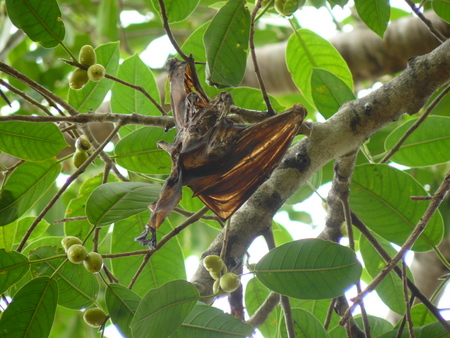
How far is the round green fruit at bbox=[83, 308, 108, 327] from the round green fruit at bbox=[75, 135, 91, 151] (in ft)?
1.04

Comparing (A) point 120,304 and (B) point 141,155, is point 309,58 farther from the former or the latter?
(A) point 120,304

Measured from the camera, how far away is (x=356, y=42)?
186 cm

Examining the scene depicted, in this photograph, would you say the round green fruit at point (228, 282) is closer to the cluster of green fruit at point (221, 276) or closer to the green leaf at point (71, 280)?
the cluster of green fruit at point (221, 276)

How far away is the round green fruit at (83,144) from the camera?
1022 mm

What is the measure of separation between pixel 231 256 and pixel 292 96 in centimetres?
147

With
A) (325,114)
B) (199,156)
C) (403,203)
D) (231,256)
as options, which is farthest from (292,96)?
(199,156)

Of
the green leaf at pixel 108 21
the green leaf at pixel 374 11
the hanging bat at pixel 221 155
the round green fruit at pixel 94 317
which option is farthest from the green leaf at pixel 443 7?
the green leaf at pixel 108 21

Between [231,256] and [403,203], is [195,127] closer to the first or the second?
[231,256]

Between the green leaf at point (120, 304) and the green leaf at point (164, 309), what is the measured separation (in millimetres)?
108

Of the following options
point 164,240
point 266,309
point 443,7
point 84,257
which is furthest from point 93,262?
point 443,7

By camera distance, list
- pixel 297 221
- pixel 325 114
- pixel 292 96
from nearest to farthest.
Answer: pixel 325 114
pixel 292 96
pixel 297 221

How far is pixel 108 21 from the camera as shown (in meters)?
2.28

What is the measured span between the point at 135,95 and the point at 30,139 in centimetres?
33

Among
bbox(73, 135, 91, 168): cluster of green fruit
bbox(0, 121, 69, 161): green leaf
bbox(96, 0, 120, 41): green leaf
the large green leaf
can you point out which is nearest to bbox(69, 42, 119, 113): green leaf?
the large green leaf
